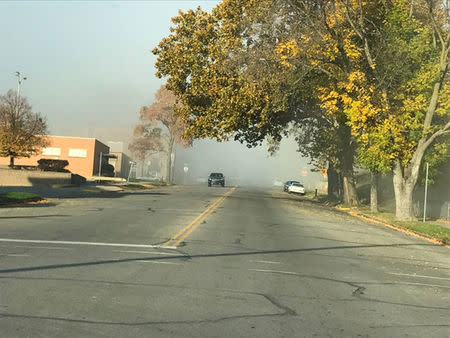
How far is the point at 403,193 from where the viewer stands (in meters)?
25.9

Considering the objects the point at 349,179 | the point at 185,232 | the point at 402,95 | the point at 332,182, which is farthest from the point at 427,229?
the point at 332,182

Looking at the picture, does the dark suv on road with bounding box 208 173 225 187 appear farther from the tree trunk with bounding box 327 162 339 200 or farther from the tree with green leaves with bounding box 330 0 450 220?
the tree with green leaves with bounding box 330 0 450 220

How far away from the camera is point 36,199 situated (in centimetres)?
2406

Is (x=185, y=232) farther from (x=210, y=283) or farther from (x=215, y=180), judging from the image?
(x=215, y=180)

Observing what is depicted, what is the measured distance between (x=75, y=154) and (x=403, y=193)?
186 feet

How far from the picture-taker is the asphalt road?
6031 mm

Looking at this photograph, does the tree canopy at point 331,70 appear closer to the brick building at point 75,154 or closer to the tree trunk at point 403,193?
the tree trunk at point 403,193

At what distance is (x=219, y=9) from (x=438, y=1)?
12.1m

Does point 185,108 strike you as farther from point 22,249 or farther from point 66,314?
point 66,314

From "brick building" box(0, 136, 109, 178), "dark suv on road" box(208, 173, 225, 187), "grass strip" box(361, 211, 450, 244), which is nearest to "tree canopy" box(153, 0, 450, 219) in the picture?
"grass strip" box(361, 211, 450, 244)

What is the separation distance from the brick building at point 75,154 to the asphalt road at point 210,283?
2329 inches

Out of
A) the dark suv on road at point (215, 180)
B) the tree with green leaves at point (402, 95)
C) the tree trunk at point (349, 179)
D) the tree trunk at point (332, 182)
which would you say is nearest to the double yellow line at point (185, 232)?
the tree with green leaves at point (402, 95)

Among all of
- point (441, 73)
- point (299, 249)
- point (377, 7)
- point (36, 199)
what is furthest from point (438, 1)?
point (36, 199)

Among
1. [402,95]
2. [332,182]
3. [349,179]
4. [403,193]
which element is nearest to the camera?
[402,95]
